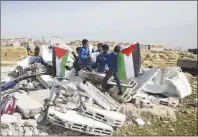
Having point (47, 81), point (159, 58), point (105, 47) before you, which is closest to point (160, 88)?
point (105, 47)

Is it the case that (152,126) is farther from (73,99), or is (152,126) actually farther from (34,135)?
(34,135)

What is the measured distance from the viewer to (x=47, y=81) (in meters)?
8.07

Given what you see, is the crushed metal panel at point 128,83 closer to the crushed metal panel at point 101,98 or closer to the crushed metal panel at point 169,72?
the crushed metal panel at point 101,98

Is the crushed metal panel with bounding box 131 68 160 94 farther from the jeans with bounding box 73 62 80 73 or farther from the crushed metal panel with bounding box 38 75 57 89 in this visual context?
the crushed metal panel with bounding box 38 75 57 89

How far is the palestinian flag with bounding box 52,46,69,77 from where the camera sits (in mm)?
8422

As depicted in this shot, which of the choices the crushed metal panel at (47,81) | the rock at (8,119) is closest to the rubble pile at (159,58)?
the crushed metal panel at (47,81)

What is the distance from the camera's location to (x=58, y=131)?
657 cm

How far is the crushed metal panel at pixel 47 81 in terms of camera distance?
7.96 metres

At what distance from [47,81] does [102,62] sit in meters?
1.30

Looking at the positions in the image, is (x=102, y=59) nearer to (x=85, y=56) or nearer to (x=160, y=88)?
(x=85, y=56)

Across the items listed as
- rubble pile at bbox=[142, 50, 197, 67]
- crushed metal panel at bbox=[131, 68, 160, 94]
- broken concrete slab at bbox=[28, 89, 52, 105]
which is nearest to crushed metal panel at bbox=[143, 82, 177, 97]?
Result: crushed metal panel at bbox=[131, 68, 160, 94]

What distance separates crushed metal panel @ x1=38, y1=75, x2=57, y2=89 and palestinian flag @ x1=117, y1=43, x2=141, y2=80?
1504 millimetres

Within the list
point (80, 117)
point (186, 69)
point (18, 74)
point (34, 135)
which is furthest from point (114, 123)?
point (186, 69)

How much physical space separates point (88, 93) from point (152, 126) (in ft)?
4.63
